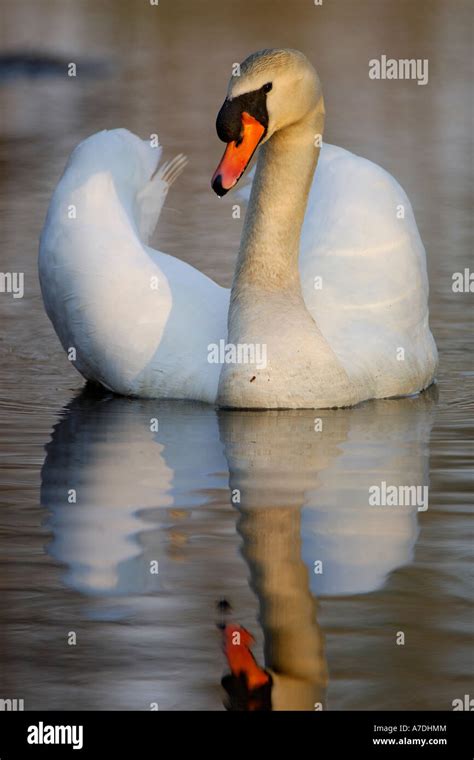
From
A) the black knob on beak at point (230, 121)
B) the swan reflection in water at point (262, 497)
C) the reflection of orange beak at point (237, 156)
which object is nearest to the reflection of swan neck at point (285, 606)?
the swan reflection in water at point (262, 497)

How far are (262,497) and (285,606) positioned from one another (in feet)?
4.88

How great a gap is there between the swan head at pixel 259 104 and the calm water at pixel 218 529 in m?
1.24

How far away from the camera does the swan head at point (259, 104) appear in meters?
8.38

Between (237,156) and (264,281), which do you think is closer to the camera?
(237,156)

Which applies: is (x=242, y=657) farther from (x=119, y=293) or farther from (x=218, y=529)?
(x=119, y=293)

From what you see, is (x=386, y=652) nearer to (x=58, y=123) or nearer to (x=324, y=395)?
(x=324, y=395)

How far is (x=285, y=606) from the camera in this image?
6273mm

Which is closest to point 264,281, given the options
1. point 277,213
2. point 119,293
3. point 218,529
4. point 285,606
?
point 277,213

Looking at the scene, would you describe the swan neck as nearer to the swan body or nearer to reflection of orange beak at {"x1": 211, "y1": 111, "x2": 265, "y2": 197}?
the swan body

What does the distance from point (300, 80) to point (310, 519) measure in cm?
241

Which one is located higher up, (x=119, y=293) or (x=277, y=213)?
(x=277, y=213)

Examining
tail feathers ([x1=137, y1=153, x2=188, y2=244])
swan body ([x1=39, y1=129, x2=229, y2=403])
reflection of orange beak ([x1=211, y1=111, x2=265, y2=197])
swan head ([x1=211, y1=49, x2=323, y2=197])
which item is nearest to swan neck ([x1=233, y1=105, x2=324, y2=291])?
swan head ([x1=211, y1=49, x2=323, y2=197])

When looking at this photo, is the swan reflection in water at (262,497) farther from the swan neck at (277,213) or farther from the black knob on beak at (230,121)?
the black knob on beak at (230,121)

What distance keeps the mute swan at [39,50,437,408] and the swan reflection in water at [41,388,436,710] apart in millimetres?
185
